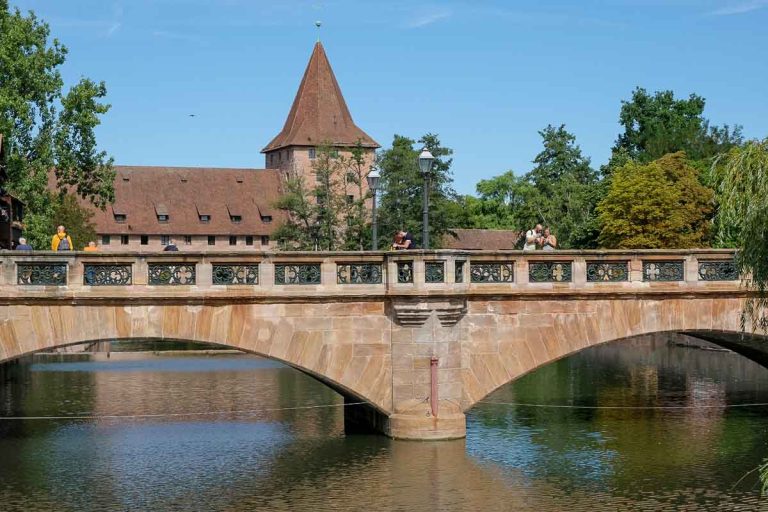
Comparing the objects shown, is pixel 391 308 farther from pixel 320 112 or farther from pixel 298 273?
pixel 320 112

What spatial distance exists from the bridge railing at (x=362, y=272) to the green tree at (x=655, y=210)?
34224mm

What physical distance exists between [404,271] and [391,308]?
2.64ft

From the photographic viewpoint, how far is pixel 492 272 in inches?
1046

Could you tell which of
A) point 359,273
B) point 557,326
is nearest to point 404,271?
point 359,273

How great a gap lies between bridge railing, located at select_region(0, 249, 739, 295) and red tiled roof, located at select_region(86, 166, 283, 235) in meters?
79.3

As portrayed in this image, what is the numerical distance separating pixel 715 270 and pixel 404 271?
270 inches

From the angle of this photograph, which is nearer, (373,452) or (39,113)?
(373,452)

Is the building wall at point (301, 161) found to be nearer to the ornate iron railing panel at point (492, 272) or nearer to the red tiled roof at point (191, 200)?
the red tiled roof at point (191, 200)

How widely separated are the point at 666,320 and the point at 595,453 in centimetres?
322

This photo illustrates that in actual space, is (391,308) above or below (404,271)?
below

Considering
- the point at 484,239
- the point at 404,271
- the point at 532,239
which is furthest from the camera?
the point at 484,239

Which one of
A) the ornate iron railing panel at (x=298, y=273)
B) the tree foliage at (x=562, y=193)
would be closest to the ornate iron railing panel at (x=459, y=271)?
the ornate iron railing panel at (x=298, y=273)

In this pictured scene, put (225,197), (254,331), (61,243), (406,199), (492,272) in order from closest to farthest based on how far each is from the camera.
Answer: (254,331) → (492,272) → (61,243) → (406,199) → (225,197)

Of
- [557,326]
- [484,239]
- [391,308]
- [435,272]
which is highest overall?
[484,239]
